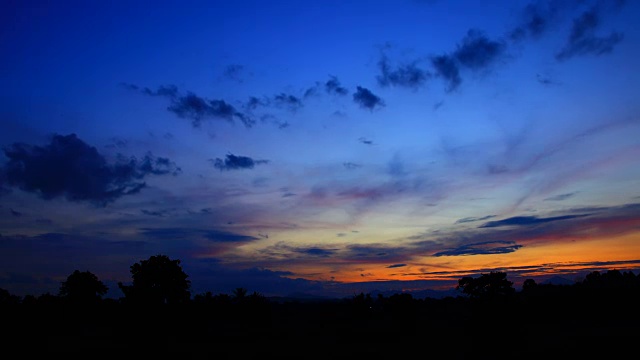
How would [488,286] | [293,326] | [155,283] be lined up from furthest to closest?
[293,326] < [155,283] < [488,286]

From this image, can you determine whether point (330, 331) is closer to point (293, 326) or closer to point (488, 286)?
point (293, 326)

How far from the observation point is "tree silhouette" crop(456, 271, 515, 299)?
4994cm

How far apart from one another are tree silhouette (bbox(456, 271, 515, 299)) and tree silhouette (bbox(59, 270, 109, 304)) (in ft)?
223

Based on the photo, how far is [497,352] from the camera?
46844 millimetres

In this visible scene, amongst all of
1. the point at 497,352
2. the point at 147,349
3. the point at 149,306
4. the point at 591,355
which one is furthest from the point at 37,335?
the point at 591,355

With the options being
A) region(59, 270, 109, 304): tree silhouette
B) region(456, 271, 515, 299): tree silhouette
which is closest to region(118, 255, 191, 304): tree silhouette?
region(59, 270, 109, 304): tree silhouette

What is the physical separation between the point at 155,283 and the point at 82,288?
26.6 metres

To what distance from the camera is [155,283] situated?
6694 centimetres

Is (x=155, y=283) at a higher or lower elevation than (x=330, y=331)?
higher

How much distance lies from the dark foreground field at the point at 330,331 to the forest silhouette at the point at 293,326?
141mm

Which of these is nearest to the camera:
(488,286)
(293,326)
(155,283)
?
(488,286)

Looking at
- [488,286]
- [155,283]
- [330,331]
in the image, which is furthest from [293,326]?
[488,286]

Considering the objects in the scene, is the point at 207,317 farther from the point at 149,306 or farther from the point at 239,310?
the point at 149,306

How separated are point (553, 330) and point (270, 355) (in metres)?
37.8
